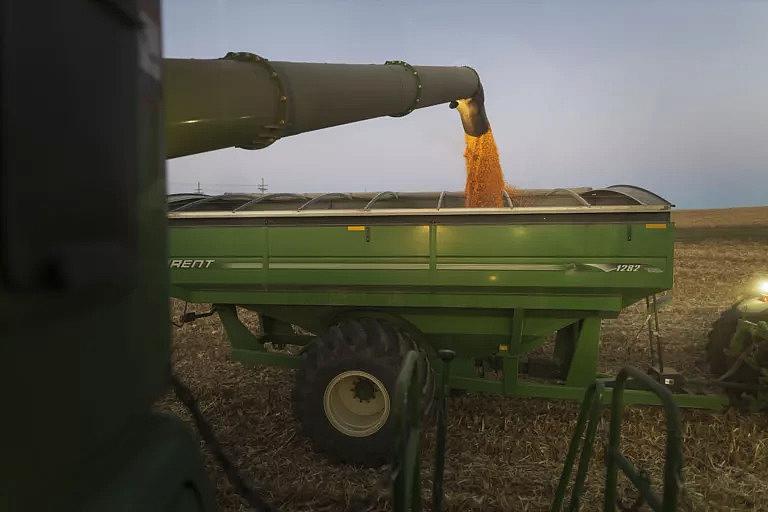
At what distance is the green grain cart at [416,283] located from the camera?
13.7ft

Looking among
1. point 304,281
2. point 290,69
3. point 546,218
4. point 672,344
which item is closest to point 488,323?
point 546,218

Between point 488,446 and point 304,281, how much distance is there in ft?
6.48

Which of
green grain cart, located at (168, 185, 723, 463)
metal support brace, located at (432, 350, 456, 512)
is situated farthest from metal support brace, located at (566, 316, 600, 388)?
metal support brace, located at (432, 350, 456, 512)

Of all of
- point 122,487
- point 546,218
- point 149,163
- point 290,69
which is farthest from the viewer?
point 546,218

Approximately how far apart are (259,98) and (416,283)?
2.43m

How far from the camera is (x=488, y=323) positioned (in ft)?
14.9

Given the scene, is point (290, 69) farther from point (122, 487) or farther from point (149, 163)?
point (122, 487)

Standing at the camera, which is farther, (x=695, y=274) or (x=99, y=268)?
(x=695, y=274)

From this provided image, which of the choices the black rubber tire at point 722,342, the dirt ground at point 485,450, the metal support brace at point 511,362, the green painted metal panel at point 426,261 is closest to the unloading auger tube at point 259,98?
the green painted metal panel at point 426,261

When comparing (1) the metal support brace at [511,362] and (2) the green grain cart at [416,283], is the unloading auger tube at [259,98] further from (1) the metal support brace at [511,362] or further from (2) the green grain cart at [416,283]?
(1) the metal support brace at [511,362]

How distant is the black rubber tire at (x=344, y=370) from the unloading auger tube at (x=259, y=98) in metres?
1.70

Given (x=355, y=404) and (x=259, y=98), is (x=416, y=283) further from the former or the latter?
(x=259, y=98)

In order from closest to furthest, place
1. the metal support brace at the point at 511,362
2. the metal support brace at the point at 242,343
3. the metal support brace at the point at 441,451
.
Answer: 1. the metal support brace at the point at 441,451
2. the metal support brace at the point at 511,362
3. the metal support brace at the point at 242,343

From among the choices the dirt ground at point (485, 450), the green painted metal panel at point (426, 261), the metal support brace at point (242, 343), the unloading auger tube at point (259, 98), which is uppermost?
the unloading auger tube at point (259, 98)
